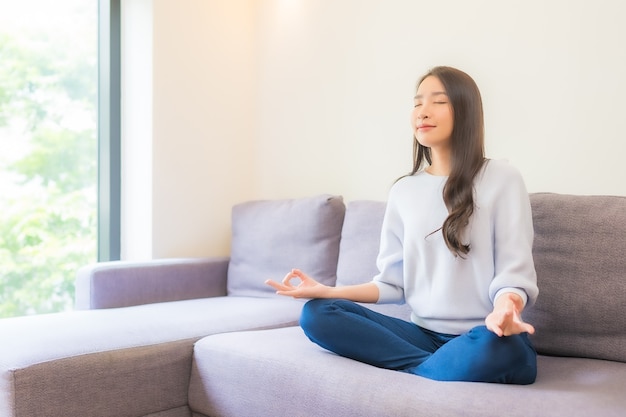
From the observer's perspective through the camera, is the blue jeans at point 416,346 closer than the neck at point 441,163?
Yes

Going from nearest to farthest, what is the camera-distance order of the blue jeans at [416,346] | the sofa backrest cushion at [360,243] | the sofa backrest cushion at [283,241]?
1. the blue jeans at [416,346]
2. the sofa backrest cushion at [360,243]
3. the sofa backrest cushion at [283,241]

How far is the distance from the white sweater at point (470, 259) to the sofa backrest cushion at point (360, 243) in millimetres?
504

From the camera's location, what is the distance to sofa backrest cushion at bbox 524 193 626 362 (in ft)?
5.99

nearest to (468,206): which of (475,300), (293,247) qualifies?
(475,300)

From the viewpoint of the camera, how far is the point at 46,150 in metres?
3.10

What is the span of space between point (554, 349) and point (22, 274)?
2.24 meters

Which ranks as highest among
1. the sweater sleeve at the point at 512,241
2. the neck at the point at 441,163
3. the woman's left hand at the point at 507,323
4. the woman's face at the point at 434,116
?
the woman's face at the point at 434,116

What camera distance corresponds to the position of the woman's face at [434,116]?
1.96 metres

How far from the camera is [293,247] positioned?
2850mm

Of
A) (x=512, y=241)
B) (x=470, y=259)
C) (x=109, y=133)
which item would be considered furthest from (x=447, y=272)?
(x=109, y=133)

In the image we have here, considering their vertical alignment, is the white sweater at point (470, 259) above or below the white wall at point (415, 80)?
below

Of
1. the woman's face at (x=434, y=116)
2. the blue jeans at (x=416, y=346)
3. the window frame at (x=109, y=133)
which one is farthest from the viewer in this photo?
the window frame at (x=109, y=133)

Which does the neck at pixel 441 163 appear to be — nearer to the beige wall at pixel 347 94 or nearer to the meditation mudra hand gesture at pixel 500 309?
the meditation mudra hand gesture at pixel 500 309

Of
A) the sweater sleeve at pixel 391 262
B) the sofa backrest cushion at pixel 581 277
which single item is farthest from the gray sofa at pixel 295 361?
the sweater sleeve at pixel 391 262
